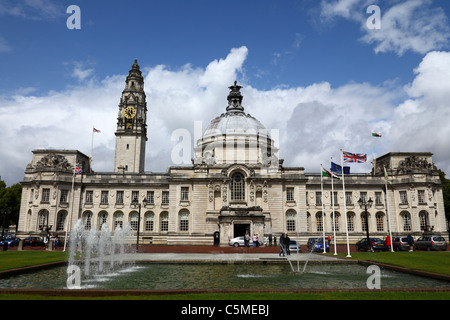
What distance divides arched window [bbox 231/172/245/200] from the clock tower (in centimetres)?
2494

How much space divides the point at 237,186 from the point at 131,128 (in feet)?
98.3

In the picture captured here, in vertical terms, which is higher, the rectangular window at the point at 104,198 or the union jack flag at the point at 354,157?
the union jack flag at the point at 354,157

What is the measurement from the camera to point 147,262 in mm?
22297

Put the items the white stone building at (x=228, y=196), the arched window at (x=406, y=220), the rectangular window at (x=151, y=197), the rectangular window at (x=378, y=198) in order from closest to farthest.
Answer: the white stone building at (x=228, y=196) < the arched window at (x=406, y=220) < the rectangular window at (x=151, y=197) < the rectangular window at (x=378, y=198)

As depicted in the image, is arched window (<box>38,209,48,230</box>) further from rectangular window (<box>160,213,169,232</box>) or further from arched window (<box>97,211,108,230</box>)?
rectangular window (<box>160,213,169,232</box>)

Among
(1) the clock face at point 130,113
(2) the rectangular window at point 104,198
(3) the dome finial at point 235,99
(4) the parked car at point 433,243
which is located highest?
(3) the dome finial at point 235,99

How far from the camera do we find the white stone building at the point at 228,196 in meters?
49.1

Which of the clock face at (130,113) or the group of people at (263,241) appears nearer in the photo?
the group of people at (263,241)

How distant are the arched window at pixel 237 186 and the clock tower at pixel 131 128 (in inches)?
982

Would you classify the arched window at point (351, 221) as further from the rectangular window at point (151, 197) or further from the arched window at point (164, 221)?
the rectangular window at point (151, 197)

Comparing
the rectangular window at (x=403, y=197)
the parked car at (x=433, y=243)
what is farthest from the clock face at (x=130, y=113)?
the parked car at (x=433, y=243)
